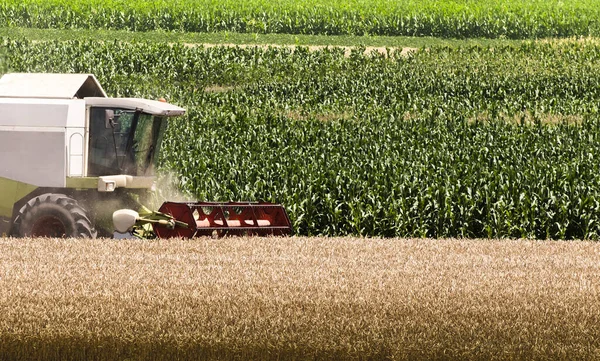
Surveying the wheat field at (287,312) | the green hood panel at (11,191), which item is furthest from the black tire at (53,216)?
the wheat field at (287,312)

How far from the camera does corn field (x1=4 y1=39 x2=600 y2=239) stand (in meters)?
16.8

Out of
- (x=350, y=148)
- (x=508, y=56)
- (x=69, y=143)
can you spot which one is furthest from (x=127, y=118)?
(x=508, y=56)

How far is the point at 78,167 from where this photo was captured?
43.5 ft

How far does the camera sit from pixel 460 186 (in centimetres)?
1738

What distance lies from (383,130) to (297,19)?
2631 centimetres

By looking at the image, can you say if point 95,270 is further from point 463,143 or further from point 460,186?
point 463,143

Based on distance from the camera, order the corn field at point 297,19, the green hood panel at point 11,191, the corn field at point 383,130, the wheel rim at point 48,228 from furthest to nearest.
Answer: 1. the corn field at point 297,19
2. the corn field at point 383,130
3. the green hood panel at point 11,191
4. the wheel rim at point 48,228

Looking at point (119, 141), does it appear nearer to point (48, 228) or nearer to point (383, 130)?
point (48, 228)

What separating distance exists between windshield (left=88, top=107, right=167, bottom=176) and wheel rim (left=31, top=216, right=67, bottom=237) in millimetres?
781

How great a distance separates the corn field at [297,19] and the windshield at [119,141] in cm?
3661

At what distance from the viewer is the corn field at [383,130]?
55.2 feet

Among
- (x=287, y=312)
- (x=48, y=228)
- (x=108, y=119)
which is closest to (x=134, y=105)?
(x=108, y=119)

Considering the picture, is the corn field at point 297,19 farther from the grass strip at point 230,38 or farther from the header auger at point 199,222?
the header auger at point 199,222

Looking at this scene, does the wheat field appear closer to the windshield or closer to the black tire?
the black tire
